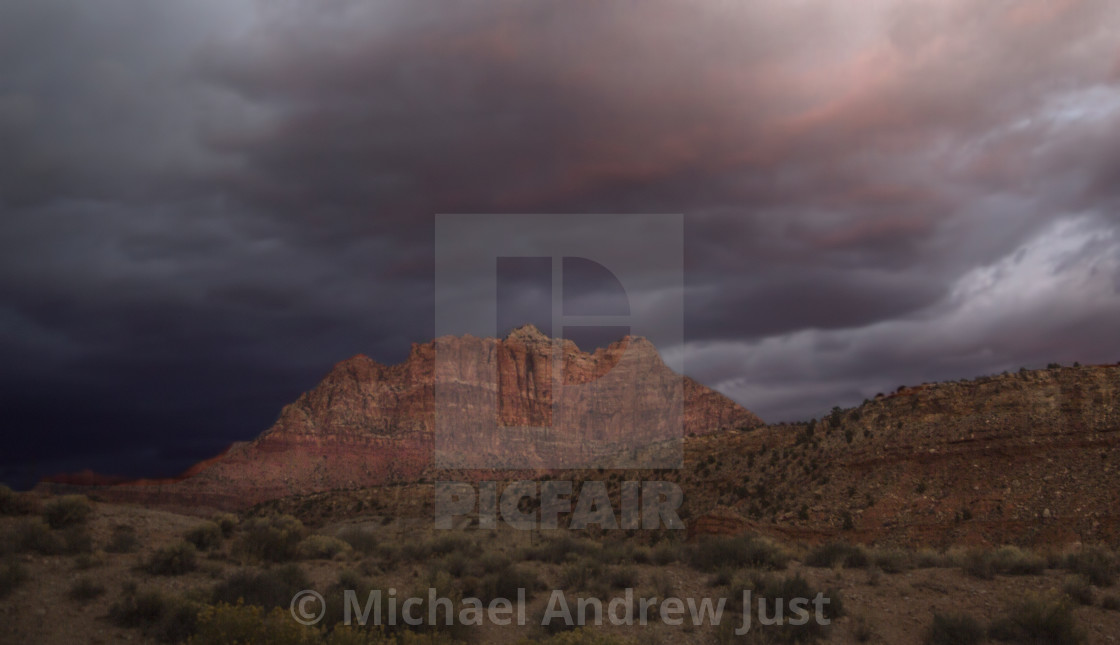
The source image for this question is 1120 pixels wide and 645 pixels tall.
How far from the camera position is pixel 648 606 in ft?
46.5

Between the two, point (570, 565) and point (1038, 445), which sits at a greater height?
point (1038, 445)

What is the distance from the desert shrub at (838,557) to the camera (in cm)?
1722

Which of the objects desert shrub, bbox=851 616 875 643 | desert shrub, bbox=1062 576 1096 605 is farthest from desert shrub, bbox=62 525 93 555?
desert shrub, bbox=1062 576 1096 605

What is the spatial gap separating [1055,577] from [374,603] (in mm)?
14977

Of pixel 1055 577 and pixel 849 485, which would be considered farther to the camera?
pixel 849 485

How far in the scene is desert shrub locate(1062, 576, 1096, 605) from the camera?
13.6 m

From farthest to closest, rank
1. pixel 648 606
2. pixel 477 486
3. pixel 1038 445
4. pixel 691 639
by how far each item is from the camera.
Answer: pixel 477 486 → pixel 1038 445 → pixel 648 606 → pixel 691 639

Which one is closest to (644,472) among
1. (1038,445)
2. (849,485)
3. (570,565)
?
(849,485)

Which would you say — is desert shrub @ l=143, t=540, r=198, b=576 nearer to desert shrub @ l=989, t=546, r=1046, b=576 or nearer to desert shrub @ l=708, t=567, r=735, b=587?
desert shrub @ l=708, t=567, r=735, b=587

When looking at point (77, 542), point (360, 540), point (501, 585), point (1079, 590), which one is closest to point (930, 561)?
point (1079, 590)

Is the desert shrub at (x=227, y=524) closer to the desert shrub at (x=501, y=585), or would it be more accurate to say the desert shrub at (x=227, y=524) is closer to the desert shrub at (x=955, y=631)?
the desert shrub at (x=501, y=585)

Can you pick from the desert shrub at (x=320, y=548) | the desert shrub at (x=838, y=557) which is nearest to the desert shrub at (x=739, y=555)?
the desert shrub at (x=838, y=557)

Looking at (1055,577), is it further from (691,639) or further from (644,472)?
(644,472)

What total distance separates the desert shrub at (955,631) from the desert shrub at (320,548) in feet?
47.1
